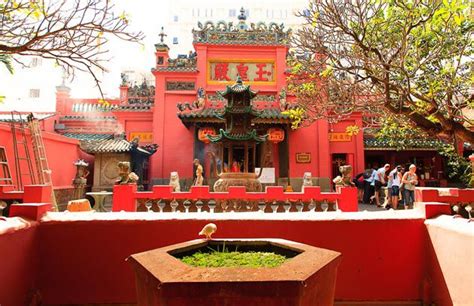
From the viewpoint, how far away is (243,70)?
15.7 meters

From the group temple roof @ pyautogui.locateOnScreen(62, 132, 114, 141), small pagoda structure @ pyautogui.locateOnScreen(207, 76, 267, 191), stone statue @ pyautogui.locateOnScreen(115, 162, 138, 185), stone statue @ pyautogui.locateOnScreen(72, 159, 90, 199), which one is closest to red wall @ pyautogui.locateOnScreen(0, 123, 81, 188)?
stone statue @ pyautogui.locateOnScreen(72, 159, 90, 199)

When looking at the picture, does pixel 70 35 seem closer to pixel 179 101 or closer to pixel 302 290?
pixel 302 290

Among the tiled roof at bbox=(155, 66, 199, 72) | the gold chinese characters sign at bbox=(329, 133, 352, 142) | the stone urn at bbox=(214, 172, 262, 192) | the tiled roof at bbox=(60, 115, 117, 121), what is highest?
the tiled roof at bbox=(155, 66, 199, 72)

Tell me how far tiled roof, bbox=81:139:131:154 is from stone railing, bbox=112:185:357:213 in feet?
22.0

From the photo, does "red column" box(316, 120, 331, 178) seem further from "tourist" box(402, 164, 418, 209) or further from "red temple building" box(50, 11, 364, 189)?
"tourist" box(402, 164, 418, 209)

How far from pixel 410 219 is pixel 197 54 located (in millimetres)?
14474

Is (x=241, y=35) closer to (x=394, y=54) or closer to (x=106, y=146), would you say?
(x=106, y=146)

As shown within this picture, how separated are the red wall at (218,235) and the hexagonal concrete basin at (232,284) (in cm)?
141

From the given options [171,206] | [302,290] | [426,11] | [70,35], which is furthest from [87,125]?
[302,290]

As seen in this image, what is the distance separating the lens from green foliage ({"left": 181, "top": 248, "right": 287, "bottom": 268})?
185 cm

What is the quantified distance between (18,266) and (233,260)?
2.25 meters

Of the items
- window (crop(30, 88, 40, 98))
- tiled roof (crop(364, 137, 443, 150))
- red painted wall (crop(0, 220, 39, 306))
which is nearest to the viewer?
red painted wall (crop(0, 220, 39, 306))

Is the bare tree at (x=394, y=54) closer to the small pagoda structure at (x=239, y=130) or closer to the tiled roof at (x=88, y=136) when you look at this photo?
the small pagoda structure at (x=239, y=130)

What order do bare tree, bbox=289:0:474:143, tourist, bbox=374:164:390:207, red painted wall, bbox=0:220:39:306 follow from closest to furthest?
red painted wall, bbox=0:220:39:306 < bare tree, bbox=289:0:474:143 < tourist, bbox=374:164:390:207
